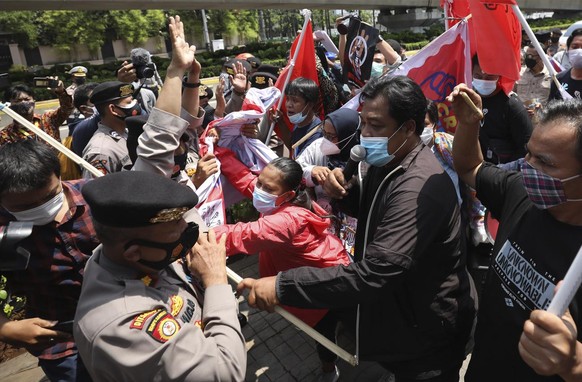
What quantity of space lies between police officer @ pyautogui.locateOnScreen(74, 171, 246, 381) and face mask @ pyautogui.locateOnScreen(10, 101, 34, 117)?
164 inches

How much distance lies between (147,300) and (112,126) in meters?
2.33

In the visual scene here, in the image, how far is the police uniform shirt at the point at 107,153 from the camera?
3004mm

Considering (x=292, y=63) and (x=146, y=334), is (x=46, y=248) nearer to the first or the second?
(x=146, y=334)

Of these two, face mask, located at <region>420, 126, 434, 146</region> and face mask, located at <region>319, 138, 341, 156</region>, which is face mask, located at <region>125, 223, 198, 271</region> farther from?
face mask, located at <region>420, 126, 434, 146</region>

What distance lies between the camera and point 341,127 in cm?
321

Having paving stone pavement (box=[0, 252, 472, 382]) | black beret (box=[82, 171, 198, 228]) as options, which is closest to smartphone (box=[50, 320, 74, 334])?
black beret (box=[82, 171, 198, 228])

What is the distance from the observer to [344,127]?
321 cm

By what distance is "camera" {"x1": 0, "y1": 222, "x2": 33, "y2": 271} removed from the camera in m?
1.52

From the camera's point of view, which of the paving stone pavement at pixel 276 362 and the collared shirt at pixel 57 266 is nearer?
the collared shirt at pixel 57 266

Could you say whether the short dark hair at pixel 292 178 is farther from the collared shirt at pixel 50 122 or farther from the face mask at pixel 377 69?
the collared shirt at pixel 50 122

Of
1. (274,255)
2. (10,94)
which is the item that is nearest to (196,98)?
(274,255)

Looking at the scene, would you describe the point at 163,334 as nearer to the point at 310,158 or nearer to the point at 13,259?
the point at 13,259

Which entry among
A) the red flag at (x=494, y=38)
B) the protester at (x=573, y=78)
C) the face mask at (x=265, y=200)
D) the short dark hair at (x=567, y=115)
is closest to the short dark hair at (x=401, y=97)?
the short dark hair at (x=567, y=115)

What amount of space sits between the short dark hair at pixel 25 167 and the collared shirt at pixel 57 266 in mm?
204
